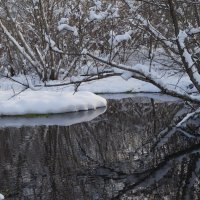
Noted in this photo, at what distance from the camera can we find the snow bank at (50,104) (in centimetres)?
1486

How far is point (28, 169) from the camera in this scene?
8594 mm

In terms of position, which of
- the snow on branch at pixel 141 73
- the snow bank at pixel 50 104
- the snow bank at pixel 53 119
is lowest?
the snow bank at pixel 53 119

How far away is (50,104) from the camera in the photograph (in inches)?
591

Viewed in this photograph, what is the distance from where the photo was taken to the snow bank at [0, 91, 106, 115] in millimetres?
14859

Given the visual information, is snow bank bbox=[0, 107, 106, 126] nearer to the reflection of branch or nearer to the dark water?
the dark water

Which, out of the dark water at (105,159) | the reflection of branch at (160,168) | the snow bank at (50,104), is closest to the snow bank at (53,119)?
the snow bank at (50,104)

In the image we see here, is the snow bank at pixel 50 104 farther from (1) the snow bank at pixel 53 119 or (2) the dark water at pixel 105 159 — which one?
(2) the dark water at pixel 105 159

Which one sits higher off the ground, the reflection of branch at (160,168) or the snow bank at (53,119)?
the snow bank at (53,119)

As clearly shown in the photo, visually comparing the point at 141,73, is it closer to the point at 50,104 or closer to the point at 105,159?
the point at 105,159

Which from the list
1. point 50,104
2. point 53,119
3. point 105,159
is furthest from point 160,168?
point 50,104

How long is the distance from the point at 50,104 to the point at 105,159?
6357 millimetres

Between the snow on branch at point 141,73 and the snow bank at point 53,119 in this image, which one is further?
the snow bank at point 53,119

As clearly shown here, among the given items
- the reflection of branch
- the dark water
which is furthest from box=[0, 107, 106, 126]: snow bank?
the reflection of branch

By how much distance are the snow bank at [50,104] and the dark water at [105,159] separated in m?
1.92
